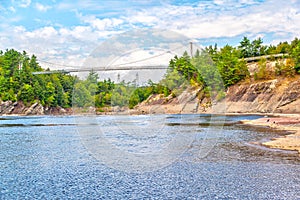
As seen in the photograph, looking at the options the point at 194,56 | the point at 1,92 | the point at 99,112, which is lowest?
the point at 99,112

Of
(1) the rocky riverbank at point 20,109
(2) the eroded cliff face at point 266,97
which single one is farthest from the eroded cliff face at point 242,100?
(1) the rocky riverbank at point 20,109

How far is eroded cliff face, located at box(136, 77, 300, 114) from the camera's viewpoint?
84.9 meters

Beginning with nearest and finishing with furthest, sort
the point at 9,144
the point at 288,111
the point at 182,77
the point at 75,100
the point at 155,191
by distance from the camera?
the point at 155,191 → the point at 9,144 → the point at 288,111 → the point at 182,77 → the point at 75,100

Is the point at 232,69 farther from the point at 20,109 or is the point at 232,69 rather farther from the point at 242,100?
the point at 20,109

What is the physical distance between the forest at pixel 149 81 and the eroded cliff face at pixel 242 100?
2.96m

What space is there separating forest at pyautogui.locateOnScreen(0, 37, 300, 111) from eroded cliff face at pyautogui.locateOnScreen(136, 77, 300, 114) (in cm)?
296

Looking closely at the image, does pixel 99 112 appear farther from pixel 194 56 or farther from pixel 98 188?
pixel 98 188

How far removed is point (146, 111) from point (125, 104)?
1927 centimetres

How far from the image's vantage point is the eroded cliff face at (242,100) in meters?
84.9

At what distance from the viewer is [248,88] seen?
325 feet

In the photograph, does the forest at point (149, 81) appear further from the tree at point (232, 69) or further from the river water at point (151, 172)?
the river water at point (151, 172)

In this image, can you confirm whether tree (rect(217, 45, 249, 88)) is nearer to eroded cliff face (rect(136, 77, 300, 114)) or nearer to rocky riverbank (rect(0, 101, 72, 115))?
eroded cliff face (rect(136, 77, 300, 114))

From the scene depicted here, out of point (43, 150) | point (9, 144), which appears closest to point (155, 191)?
point (43, 150)

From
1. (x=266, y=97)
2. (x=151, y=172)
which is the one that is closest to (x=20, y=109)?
(x=266, y=97)
